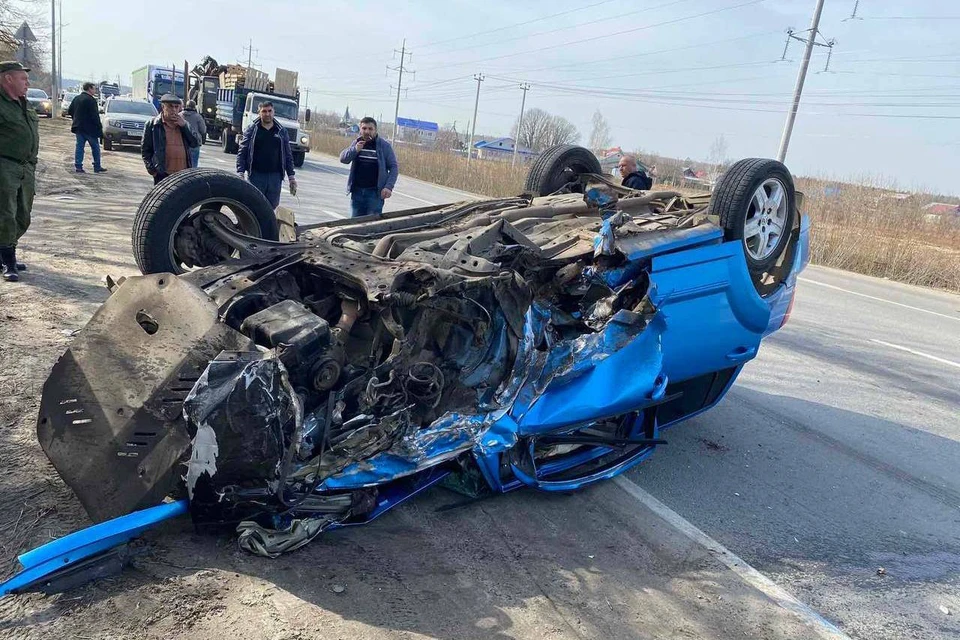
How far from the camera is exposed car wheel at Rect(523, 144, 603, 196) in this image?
5812mm

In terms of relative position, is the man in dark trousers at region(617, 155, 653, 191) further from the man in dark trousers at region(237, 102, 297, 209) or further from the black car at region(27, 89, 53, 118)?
the black car at region(27, 89, 53, 118)

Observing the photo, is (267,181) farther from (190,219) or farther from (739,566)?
(739,566)

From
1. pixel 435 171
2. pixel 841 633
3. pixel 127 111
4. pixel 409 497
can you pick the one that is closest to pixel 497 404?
pixel 409 497

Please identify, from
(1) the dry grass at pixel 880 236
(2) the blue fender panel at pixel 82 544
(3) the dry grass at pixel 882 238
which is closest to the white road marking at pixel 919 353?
(1) the dry grass at pixel 880 236

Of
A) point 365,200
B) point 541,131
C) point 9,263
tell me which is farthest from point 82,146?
point 541,131

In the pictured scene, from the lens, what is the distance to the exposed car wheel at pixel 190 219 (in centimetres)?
385

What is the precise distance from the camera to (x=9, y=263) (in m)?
6.22

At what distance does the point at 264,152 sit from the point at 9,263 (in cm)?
264

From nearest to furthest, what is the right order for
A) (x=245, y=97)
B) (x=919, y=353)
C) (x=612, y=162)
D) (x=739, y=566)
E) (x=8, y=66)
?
(x=739, y=566), (x=8, y=66), (x=919, y=353), (x=612, y=162), (x=245, y=97)

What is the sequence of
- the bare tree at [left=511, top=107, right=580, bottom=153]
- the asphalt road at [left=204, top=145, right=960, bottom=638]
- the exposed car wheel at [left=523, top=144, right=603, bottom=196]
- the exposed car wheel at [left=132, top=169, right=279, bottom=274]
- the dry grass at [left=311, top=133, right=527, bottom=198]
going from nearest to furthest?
the asphalt road at [left=204, top=145, right=960, bottom=638]
the exposed car wheel at [left=132, top=169, right=279, bottom=274]
the exposed car wheel at [left=523, top=144, right=603, bottom=196]
the dry grass at [left=311, top=133, right=527, bottom=198]
the bare tree at [left=511, top=107, right=580, bottom=153]

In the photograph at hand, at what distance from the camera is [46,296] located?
587 cm

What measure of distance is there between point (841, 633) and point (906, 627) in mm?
356

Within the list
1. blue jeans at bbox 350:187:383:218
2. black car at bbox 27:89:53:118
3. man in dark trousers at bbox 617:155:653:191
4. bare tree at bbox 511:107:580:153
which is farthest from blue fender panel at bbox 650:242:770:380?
bare tree at bbox 511:107:580:153

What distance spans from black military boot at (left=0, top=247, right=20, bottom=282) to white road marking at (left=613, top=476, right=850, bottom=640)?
221 inches
